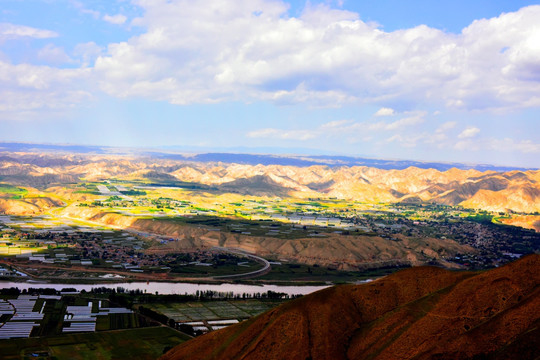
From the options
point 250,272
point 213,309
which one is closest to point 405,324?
point 213,309

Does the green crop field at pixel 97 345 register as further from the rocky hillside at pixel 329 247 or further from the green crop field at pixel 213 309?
the rocky hillside at pixel 329 247

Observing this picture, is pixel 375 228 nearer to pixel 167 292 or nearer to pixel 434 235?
pixel 434 235

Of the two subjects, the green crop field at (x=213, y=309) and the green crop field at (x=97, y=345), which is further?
the green crop field at (x=213, y=309)

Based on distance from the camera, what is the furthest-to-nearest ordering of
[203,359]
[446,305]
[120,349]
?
[120,349] → [203,359] → [446,305]

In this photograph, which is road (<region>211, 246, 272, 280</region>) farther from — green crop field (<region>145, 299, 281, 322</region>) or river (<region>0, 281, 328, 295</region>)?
green crop field (<region>145, 299, 281, 322</region>)

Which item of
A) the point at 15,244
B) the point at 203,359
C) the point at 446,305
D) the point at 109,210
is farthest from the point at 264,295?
the point at 109,210

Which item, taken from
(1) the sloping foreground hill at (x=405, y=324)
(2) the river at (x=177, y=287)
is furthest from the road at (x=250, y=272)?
(1) the sloping foreground hill at (x=405, y=324)
